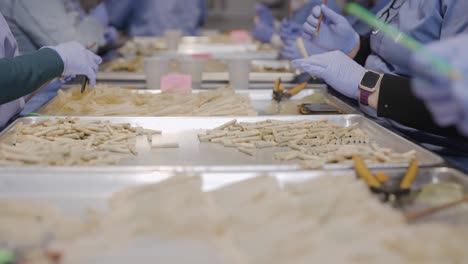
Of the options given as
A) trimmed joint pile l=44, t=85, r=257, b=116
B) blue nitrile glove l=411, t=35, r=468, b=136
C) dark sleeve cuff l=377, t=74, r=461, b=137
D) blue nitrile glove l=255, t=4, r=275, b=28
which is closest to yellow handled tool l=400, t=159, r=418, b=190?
blue nitrile glove l=411, t=35, r=468, b=136

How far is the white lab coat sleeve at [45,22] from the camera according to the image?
2.95 meters

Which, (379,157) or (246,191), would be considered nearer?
(246,191)

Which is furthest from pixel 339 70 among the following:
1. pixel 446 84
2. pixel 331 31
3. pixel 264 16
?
pixel 264 16

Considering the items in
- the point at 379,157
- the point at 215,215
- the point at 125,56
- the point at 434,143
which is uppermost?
the point at 215,215

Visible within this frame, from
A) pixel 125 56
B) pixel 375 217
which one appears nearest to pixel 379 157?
pixel 375 217

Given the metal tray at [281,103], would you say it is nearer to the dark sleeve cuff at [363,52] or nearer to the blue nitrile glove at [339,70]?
the blue nitrile glove at [339,70]

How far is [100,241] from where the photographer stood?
97cm

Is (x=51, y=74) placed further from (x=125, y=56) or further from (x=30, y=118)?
(x=125, y=56)

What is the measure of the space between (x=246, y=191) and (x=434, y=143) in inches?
43.5

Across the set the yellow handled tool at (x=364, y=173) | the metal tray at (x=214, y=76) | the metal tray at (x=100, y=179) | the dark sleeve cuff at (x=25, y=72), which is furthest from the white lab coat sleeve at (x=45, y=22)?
the yellow handled tool at (x=364, y=173)

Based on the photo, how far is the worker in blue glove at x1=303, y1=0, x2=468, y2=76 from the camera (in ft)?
6.34

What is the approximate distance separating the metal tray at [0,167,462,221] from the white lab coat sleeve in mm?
1955

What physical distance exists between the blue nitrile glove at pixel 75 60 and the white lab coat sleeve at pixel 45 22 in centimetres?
102

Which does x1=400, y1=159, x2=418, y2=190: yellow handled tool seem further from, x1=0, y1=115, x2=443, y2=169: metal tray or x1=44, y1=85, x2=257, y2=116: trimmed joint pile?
x1=44, y1=85, x2=257, y2=116: trimmed joint pile
